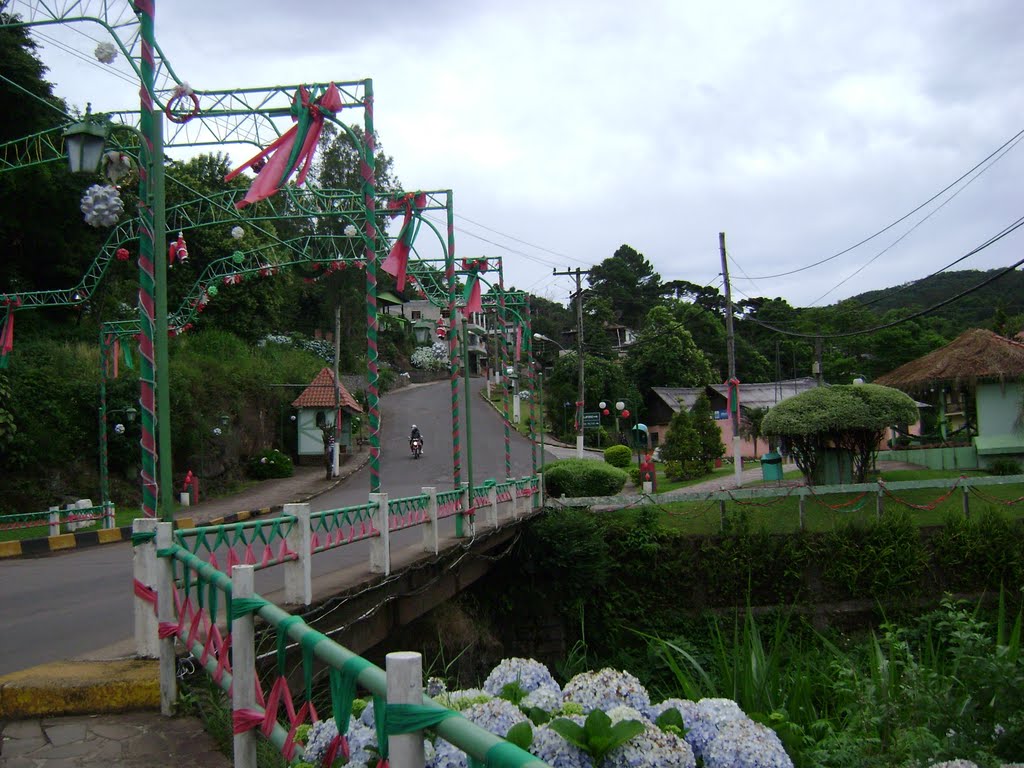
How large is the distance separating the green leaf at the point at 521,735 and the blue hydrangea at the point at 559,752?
78 millimetres

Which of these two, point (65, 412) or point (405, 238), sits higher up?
point (405, 238)

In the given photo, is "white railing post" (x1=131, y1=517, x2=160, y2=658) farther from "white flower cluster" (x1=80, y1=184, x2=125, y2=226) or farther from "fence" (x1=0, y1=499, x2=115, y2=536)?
"fence" (x1=0, y1=499, x2=115, y2=536)

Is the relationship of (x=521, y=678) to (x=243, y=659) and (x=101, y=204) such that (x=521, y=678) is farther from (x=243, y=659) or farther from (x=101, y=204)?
(x=101, y=204)

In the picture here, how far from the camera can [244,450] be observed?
3078cm

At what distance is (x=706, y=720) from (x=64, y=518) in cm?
1834

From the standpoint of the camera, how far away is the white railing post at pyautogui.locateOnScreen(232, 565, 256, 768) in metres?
3.60

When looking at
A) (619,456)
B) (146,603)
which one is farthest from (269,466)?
(146,603)

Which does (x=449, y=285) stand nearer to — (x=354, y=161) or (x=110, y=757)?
(x=110, y=757)

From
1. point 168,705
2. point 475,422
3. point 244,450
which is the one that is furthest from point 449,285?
point 475,422

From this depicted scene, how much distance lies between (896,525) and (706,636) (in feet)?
14.1

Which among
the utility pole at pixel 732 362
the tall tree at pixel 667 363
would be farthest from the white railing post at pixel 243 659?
the tall tree at pixel 667 363

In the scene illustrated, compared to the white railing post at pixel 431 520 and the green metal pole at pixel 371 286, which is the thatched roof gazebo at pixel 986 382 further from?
the green metal pole at pixel 371 286

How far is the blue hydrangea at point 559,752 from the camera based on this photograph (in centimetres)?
262

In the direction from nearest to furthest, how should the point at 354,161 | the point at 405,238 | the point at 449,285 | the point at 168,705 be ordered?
the point at 168,705 < the point at 405,238 < the point at 449,285 < the point at 354,161
